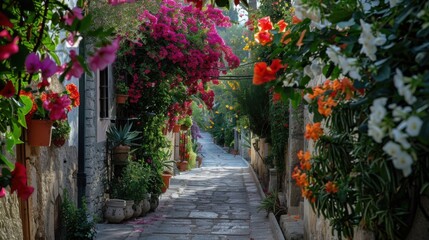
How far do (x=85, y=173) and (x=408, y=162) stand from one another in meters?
6.85

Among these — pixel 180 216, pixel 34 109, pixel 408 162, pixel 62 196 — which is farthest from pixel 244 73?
pixel 408 162

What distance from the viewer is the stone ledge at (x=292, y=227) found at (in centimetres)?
686

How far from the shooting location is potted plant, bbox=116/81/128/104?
10302 millimetres

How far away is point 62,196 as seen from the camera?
672 centimetres

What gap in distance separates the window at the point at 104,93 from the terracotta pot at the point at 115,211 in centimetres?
145

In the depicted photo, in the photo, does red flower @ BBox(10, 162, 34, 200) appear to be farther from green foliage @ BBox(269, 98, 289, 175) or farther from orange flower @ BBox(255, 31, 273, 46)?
green foliage @ BBox(269, 98, 289, 175)

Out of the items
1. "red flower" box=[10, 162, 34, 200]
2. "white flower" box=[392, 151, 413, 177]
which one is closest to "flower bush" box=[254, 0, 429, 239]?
"white flower" box=[392, 151, 413, 177]

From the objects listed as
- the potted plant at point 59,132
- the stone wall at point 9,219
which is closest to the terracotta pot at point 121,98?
the potted plant at point 59,132

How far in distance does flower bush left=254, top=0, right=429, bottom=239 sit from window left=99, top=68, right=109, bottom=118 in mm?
6297

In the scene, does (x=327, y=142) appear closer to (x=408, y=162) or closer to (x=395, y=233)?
(x=395, y=233)

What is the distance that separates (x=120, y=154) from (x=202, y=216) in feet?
6.45

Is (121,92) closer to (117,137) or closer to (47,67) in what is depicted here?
(117,137)

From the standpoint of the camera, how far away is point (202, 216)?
10.4 meters

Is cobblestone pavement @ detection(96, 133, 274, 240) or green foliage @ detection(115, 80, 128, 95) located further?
green foliage @ detection(115, 80, 128, 95)
